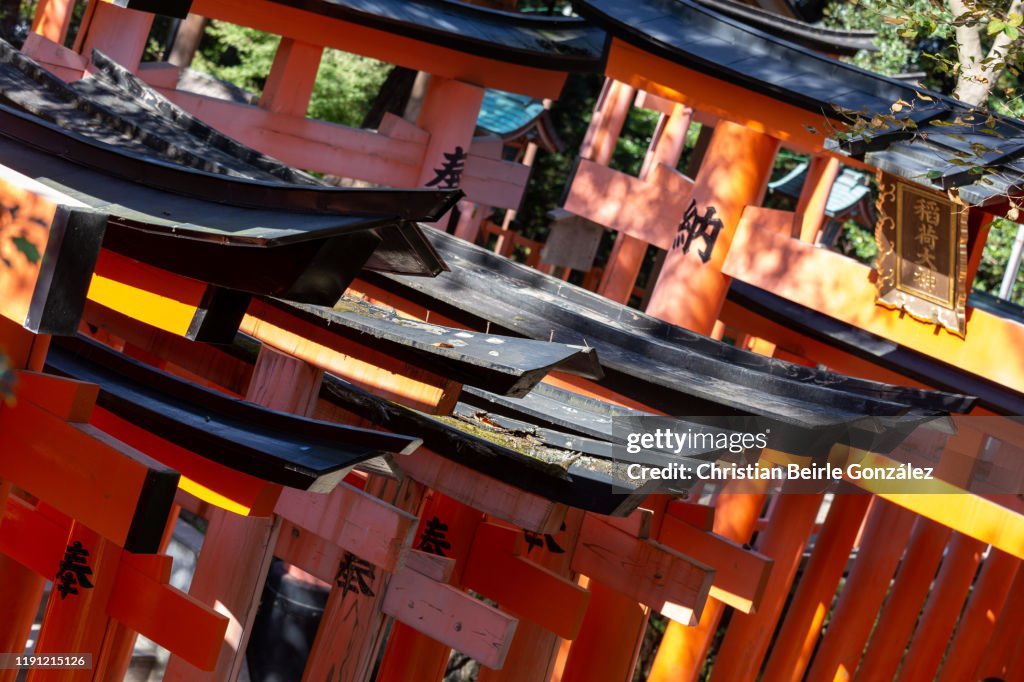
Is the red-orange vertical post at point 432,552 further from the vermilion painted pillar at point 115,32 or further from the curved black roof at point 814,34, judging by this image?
the curved black roof at point 814,34

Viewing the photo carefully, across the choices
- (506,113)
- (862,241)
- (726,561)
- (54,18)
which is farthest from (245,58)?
(726,561)

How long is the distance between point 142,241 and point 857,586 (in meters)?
7.25

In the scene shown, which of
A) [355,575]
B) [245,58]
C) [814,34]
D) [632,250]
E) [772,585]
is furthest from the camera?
[245,58]

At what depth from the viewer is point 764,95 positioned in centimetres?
756

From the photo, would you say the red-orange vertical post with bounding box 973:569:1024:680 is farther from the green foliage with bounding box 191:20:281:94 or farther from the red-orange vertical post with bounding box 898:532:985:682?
the green foliage with bounding box 191:20:281:94

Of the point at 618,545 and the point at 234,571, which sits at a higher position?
the point at 618,545

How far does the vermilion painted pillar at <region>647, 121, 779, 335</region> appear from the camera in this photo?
25.6ft

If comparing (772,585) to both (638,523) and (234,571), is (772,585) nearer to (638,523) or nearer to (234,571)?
(638,523)

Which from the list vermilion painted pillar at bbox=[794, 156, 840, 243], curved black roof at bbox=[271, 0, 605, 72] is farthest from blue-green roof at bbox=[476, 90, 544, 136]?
curved black roof at bbox=[271, 0, 605, 72]

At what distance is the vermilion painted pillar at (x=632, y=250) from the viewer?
12156 mm

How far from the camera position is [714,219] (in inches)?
309

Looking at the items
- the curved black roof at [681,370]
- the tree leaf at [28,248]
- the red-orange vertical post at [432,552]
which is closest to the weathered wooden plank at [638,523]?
the curved black roof at [681,370]

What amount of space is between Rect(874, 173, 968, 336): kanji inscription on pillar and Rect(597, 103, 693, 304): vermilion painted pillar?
458 centimetres

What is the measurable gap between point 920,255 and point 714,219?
53.8 inches
